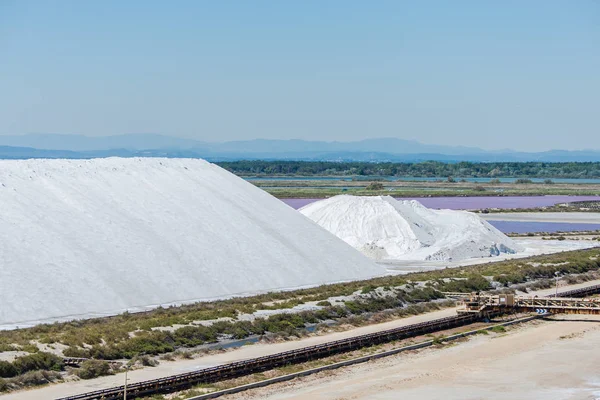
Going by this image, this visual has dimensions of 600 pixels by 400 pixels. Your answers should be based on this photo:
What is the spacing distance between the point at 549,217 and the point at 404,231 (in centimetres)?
3260

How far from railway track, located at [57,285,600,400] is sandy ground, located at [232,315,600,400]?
116 cm

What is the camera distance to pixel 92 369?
75.0ft

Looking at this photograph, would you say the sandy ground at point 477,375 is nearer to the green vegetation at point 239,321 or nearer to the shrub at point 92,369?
the shrub at point 92,369

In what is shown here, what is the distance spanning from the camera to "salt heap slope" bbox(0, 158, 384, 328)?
99.8ft

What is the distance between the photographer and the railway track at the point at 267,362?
2089 centimetres

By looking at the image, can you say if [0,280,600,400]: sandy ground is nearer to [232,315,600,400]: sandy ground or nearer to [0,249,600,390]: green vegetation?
[0,249,600,390]: green vegetation

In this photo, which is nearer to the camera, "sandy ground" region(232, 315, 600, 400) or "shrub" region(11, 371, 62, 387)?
"shrub" region(11, 371, 62, 387)

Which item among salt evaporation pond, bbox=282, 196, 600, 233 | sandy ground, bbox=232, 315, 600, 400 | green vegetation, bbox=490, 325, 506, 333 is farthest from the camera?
salt evaporation pond, bbox=282, 196, 600, 233

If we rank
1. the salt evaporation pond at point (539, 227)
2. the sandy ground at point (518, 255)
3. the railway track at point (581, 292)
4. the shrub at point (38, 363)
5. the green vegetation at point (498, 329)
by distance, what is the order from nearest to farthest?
the shrub at point (38, 363) → the green vegetation at point (498, 329) → the railway track at point (581, 292) → the sandy ground at point (518, 255) → the salt evaporation pond at point (539, 227)

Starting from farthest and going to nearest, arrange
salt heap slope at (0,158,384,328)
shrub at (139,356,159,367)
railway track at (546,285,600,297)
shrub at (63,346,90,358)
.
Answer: railway track at (546,285,600,297), salt heap slope at (0,158,384,328), shrub at (139,356,159,367), shrub at (63,346,90,358)

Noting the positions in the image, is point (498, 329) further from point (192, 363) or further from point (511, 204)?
point (511, 204)

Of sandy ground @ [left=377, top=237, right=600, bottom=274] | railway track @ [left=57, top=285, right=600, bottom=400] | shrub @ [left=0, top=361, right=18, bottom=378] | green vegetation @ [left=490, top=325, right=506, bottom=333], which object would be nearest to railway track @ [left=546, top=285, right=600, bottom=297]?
railway track @ [left=57, top=285, right=600, bottom=400]

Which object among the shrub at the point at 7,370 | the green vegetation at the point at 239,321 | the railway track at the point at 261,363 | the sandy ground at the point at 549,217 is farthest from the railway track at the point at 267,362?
the sandy ground at the point at 549,217

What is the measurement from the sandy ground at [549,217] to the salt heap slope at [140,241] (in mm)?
39504
